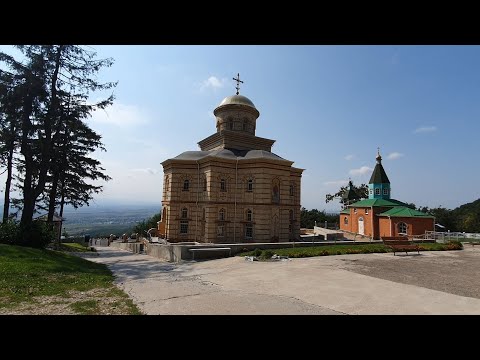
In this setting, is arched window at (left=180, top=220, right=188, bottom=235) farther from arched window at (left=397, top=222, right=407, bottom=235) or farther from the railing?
the railing

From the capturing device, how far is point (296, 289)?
10227mm

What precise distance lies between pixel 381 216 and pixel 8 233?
1402 inches

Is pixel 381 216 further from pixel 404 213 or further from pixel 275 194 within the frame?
pixel 275 194

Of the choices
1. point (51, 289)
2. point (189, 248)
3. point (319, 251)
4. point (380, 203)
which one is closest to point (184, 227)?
point (189, 248)

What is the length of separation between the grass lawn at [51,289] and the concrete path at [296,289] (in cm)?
79

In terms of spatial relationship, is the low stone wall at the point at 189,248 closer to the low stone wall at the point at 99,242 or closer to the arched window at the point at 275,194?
the arched window at the point at 275,194

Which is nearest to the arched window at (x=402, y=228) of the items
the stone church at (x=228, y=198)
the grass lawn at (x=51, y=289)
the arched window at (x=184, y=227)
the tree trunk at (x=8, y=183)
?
the stone church at (x=228, y=198)

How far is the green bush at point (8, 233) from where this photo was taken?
17.5 meters
